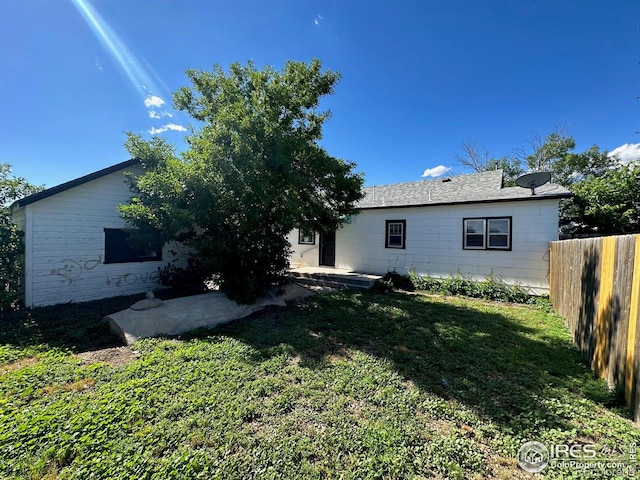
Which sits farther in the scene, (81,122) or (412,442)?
(81,122)

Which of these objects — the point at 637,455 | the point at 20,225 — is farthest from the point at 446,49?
the point at 20,225

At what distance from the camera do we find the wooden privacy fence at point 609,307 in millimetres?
2598

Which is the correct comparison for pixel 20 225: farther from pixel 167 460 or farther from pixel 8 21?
pixel 167 460

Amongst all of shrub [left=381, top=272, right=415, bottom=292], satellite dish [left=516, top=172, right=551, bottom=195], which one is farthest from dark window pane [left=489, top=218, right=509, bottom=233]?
shrub [left=381, top=272, right=415, bottom=292]

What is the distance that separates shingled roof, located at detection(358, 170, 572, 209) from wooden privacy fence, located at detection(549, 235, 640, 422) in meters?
3.92

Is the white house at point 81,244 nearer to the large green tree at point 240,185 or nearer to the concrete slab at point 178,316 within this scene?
the large green tree at point 240,185

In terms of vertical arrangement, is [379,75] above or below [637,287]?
above

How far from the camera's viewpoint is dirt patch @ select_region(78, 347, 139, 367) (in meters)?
3.80

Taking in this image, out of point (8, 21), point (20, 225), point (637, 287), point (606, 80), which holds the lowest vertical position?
point (637, 287)

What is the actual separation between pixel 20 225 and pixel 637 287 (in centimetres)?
1183

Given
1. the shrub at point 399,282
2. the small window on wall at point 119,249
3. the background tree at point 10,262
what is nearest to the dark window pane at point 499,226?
the shrub at point 399,282

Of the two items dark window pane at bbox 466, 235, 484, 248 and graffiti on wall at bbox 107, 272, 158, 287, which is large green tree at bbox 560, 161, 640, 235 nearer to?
dark window pane at bbox 466, 235, 484, 248

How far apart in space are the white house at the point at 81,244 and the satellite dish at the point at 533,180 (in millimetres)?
11848

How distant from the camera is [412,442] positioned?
2.27m
